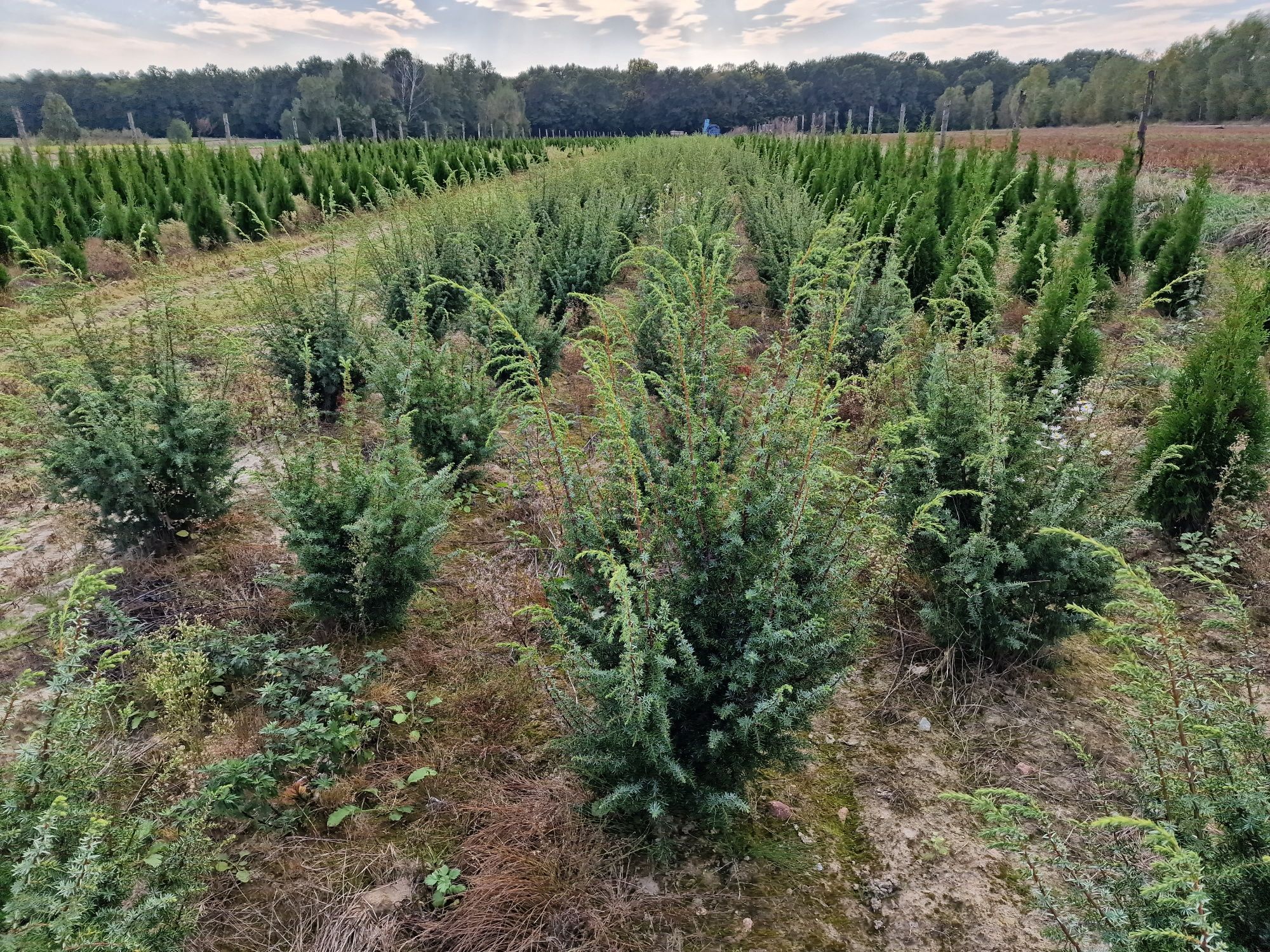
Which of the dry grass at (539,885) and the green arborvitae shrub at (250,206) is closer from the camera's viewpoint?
the dry grass at (539,885)

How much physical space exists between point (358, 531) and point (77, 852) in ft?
5.04

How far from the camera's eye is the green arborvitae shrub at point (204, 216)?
37.8 feet

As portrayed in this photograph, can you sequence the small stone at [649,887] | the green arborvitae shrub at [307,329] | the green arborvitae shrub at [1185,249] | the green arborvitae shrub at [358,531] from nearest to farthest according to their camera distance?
1. the small stone at [649,887]
2. the green arborvitae shrub at [358,531]
3. the green arborvitae shrub at [307,329]
4. the green arborvitae shrub at [1185,249]

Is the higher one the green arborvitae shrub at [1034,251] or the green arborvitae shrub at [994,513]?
the green arborvitae shrub at [1034,251]

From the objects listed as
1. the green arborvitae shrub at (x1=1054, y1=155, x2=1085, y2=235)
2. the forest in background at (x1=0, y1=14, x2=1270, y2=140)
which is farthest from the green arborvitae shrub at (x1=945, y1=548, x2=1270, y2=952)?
the forest in background at (x1=0, y1=14, x2=1270, y2=140)

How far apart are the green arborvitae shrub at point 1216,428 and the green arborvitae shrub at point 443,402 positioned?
388 cm

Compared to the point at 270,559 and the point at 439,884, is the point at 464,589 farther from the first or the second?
the point at 439,884

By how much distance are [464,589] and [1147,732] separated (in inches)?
118

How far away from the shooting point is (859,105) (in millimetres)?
70312

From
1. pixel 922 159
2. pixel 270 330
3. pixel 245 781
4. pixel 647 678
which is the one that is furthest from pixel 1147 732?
pixel 922 159

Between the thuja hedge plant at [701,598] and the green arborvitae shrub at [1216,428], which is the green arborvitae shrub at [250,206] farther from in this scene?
the green arborvitae shrub at [1216,428]

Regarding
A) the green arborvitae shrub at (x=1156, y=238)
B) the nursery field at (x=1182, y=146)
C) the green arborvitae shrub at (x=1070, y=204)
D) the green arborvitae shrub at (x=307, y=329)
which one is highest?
the nursery field at (x=1182, y=146)

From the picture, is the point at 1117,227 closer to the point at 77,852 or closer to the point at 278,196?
the point at 77,852

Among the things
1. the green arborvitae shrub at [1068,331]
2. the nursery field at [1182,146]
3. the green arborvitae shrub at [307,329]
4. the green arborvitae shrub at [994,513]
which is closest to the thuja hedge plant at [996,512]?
the green arborvitae shrub at [994,513]
